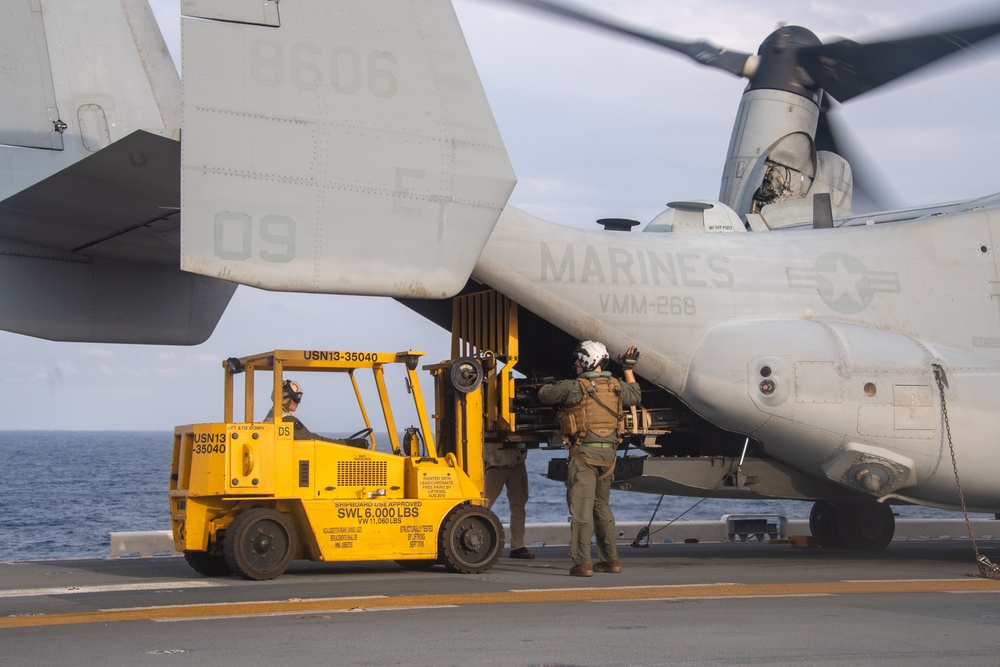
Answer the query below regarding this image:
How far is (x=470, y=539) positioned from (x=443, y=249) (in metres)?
2.64

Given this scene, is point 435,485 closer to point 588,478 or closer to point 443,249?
point 588,478

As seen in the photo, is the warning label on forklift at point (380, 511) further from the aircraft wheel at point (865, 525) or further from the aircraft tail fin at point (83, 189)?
the aircraft wheel at point (865, 525)

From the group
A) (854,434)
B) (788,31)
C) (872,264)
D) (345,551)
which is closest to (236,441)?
(345,551)

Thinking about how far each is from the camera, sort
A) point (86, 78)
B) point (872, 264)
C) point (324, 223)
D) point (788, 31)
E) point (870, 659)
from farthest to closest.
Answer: point (788, 31) < point (872, 264) < point (86, 78) < point (324, 223) < point (870, 659)

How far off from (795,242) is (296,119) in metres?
6.35

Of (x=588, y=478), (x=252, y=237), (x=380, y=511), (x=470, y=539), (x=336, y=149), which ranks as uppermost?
(x=336, y=149)

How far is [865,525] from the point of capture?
13.7 m

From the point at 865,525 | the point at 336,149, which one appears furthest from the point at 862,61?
the point at 336,149

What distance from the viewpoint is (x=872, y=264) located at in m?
12.3

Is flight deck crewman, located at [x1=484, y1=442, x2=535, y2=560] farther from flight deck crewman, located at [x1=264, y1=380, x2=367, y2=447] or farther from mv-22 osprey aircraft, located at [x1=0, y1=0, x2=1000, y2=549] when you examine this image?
flight deck crewman, located at [x1=264, y1=380, x2=367, y2=447]

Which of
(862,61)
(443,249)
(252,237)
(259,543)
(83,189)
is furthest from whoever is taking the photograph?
(862,61)

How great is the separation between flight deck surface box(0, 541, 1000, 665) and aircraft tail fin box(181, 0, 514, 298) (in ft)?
8.31

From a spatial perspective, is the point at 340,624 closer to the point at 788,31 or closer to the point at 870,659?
the point at 870,659

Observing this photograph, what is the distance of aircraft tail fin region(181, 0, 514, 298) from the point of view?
8.27 meters
